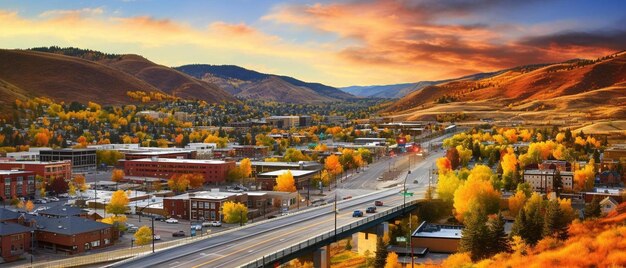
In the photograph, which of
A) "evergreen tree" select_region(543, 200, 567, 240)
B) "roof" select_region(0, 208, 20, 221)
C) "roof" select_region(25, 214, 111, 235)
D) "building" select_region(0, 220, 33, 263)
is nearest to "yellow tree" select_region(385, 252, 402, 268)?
"evergreen tree" select_region(543, 200, 567, 240)

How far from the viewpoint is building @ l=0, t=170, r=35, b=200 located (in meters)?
101

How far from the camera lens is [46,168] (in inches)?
4734

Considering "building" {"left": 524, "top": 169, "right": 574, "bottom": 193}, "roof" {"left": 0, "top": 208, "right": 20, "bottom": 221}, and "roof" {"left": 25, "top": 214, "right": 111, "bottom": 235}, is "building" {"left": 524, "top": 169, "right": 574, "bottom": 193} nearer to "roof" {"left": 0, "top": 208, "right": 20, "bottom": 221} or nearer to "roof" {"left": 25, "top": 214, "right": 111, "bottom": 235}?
"roof" {"left": 25, "top": 214, "right": 111, "bottom": 235}

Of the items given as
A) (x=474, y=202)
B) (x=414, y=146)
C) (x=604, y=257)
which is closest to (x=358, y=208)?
(x=474, y=202)

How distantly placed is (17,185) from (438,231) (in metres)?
66.7

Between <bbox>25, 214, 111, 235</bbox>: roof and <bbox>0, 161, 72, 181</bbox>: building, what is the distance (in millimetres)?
46898

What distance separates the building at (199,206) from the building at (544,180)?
40.3 meters

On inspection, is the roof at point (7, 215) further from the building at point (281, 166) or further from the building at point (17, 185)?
the building at point (281, 166)

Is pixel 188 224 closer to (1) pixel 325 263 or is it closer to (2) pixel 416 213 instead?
(2) pixel 416 213

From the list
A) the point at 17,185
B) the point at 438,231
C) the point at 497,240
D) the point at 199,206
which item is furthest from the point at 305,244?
the point at 17,185

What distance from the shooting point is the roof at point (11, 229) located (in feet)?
213

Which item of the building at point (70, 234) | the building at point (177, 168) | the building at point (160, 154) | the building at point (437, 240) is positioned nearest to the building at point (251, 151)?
the building at point (160, 154)

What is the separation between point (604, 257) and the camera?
124 ft

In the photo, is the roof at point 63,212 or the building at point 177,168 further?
the building at point 177,168
